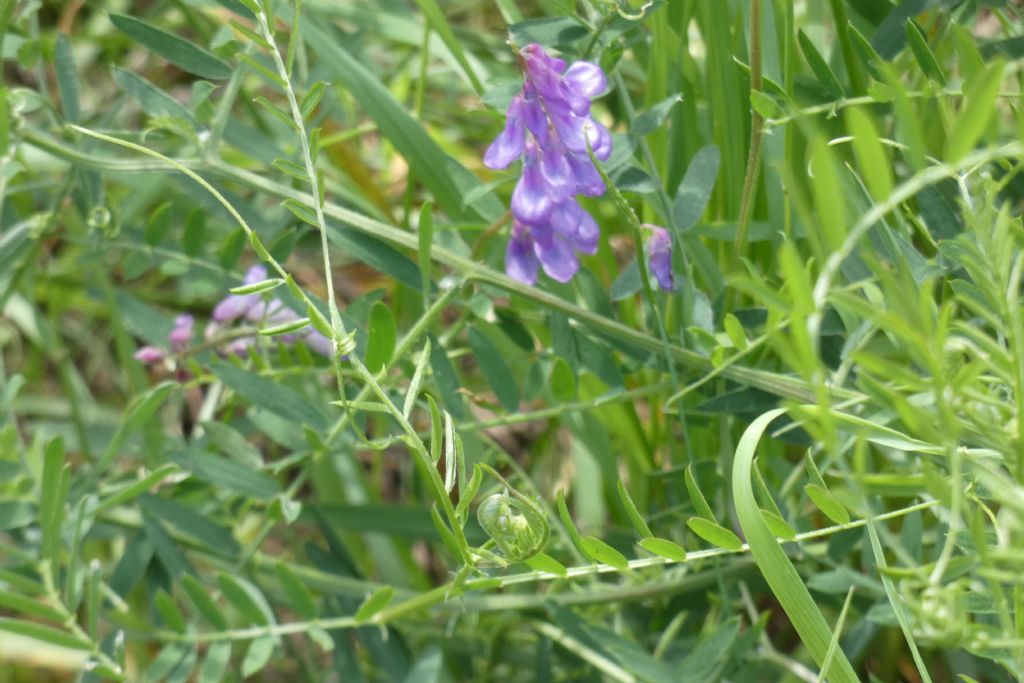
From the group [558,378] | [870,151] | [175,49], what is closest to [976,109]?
[870,151]

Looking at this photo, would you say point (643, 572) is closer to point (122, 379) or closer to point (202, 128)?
point (202, 128)

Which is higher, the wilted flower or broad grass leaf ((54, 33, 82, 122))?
broad grass leaf ((54, 33, 82, 122))

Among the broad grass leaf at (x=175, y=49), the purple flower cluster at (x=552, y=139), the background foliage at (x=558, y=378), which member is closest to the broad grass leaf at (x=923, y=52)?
the background foliage at (x=558, y=378)

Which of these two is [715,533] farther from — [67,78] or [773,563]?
[67,78]

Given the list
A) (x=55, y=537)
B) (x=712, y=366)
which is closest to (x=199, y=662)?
(x=55, y=537)

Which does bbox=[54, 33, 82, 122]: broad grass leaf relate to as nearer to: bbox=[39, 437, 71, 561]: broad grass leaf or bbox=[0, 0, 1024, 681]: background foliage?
bbox=[0, 0, 1024, 681]: background foliage

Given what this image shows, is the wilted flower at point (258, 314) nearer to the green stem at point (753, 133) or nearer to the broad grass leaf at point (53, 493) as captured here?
the broad grass leaf at point (53, 493)

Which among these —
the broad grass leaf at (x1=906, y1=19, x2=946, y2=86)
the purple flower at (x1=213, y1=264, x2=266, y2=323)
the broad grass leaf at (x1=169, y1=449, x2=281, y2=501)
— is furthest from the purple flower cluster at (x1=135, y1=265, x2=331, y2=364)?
the broad grass leaf at (x1=906, y1=19, x2=946, y2=86)
